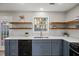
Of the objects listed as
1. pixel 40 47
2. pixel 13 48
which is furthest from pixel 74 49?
pixel 13 48

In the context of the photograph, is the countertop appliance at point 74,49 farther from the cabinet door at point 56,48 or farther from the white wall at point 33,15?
the white wall at point 33,15

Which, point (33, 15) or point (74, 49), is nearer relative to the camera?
point (74, 49)

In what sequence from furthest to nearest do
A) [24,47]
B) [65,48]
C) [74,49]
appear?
[24,47], [65,48], [74,49]

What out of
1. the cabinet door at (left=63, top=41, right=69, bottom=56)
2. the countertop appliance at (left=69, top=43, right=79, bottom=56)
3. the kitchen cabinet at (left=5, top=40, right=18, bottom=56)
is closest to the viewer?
the countertop appliance at (left=69, top=43, right=79, bottom=56)

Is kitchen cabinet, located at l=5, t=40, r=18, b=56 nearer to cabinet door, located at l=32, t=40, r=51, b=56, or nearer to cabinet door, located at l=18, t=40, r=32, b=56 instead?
cabinet door, located at l=18, t=40, r=32, b=56

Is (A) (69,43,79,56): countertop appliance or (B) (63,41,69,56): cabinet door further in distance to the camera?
(B) (63,41,69,56): cabinet door

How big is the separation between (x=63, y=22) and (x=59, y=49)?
24.1 inches

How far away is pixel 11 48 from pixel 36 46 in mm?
549

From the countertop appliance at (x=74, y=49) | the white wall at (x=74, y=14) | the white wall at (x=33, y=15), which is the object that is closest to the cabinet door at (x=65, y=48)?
the countertop appliance at (x=74, y=49)

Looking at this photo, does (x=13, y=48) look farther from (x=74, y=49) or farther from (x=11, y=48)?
(x=74, y=49)

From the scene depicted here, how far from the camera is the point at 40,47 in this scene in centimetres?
254

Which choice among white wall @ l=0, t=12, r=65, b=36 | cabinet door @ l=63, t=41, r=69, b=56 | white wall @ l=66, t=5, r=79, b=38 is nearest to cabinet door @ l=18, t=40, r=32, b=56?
white wall @ l=0, t=12, r=65, b=36

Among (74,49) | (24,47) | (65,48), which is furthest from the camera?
(24,47)

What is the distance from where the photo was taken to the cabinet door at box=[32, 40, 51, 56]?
250cm
